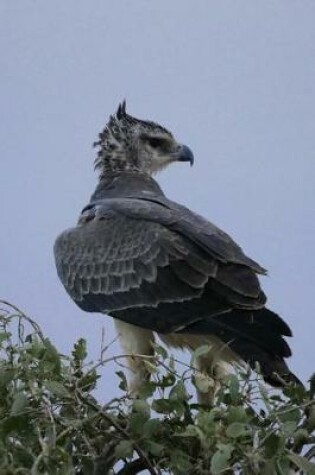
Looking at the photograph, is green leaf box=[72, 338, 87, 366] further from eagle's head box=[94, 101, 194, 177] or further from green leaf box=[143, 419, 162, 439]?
eagle's head box=[94, 101, 194, 177]

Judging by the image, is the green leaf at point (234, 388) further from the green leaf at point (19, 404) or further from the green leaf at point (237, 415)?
the green leaf at point (19, 404)

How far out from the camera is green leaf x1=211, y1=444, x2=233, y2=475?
4363 millimetres

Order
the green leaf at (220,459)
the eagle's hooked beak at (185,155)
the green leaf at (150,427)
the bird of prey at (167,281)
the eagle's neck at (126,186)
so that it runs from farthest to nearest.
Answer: the eagle's hooked beak at (185,155) → the eagle's neck at (126,186) → the bird of prey at (167,281) → the green leaf at (150,427) → the green leaf at (220,459)

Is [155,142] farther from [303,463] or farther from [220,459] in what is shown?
[220,459]

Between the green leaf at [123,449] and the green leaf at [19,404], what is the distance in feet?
1.55

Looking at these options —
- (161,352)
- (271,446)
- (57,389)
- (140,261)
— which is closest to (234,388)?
(161,352)

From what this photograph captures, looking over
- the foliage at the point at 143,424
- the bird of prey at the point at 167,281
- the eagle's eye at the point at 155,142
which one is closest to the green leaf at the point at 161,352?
the foliage at the point at 143,424

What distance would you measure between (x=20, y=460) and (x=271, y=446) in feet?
3.12

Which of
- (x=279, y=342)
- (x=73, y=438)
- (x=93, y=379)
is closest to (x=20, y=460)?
(x=73, y=438)

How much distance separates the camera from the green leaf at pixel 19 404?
463 cm

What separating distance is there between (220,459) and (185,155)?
620 cm

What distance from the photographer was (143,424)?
4.91 metres

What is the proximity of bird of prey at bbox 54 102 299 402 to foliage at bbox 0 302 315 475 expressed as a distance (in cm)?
160

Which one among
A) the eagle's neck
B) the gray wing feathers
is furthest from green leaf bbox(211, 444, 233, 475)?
the eagle's neck
